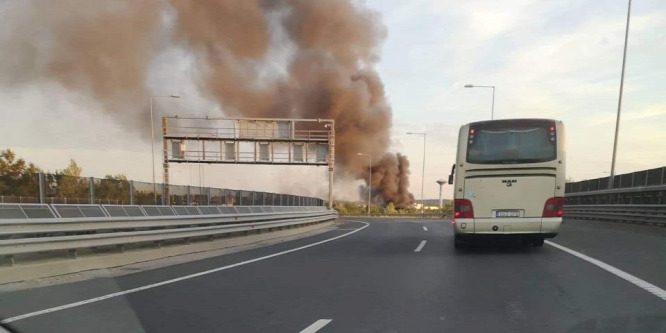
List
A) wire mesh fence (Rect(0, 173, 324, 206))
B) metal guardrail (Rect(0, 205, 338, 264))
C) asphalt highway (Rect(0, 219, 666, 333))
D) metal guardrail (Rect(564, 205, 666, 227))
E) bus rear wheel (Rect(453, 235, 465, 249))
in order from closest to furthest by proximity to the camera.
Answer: asphalt highway (Rect(0, 219, 666, 333))
metal guardrail (Rect(0, 205, 338, 264))
bus rear wheel (Rect(453, 235, 465, 249))
wire mesh fence (Rect(0, 173, 324, 206))
metal guardrail (Rect(564, 205, 666, 227))

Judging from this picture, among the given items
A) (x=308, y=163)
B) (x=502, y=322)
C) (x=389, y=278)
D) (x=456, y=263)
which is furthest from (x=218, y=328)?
(x=308, y=163)

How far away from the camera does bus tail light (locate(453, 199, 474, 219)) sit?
10539 mm

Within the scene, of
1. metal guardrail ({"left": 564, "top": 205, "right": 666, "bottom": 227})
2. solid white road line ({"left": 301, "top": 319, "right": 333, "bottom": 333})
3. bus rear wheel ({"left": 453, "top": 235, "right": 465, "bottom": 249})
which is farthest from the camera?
metal guardrail ({"left": 564, "top": 205, "right": 666, "bottom": 227})

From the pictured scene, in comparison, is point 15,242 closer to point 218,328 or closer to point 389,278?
point 218,328

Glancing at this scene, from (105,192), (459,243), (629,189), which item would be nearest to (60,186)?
(105,192)

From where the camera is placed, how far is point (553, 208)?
405 inches

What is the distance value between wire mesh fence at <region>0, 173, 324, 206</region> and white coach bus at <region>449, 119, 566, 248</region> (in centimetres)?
1101

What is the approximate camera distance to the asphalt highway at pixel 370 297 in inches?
194

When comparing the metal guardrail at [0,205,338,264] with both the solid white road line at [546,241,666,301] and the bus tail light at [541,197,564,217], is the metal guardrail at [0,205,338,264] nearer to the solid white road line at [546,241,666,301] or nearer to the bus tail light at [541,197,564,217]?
the bus tail light at [541,197,564,217]

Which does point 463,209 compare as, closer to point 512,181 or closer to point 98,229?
point 512,181

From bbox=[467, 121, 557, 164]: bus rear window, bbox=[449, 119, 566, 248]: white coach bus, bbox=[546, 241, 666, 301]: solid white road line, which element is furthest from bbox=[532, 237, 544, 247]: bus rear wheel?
bbox=[467, 121, 557, 164]: bus rear window

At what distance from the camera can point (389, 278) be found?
301 inches

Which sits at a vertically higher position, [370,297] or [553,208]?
[553,208]

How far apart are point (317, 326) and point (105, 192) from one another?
13.4 m
